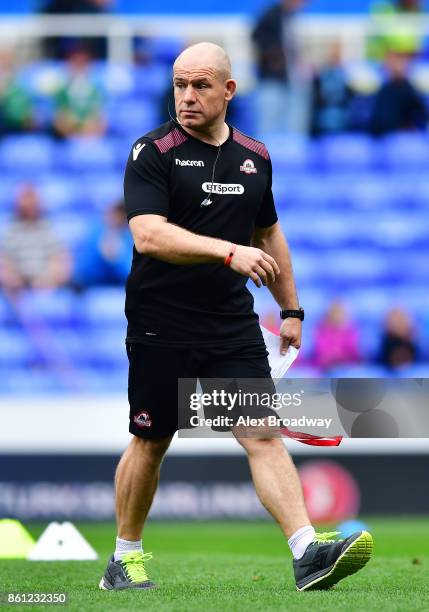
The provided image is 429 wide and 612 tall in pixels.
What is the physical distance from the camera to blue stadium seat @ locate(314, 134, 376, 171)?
1509 cm

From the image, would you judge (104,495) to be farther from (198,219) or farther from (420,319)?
(198,219)

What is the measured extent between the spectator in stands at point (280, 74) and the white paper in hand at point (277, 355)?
9352 millimetres

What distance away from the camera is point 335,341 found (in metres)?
13.5

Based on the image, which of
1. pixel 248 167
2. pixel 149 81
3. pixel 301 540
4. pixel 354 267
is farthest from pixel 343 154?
pixel 301 540

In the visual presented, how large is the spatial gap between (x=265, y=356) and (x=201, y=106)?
3.35 ft

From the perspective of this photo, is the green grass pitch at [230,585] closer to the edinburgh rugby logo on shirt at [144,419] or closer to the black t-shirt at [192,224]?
the edinburgh rugby logo on shirt at [144,419]

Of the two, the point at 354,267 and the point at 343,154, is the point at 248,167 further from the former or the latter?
the point at 343,154

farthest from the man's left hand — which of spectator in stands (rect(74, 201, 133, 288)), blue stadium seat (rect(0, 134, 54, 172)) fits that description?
blue stadium seat (rect(0, 134, 54, 172))

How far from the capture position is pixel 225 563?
7.08 m

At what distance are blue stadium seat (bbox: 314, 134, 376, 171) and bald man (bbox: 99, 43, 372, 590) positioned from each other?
378 inches

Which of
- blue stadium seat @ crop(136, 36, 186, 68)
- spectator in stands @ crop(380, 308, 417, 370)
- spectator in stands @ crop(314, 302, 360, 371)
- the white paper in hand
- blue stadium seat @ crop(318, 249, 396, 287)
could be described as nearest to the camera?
the white paper in hand

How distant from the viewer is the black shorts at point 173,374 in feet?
17.7

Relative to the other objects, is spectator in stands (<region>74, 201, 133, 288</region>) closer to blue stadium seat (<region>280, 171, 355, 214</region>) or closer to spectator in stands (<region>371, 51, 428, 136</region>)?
blue stadium seat (<region>280, 171, 355, 214</region>)

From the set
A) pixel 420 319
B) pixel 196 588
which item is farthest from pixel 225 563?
pixel 420 319
